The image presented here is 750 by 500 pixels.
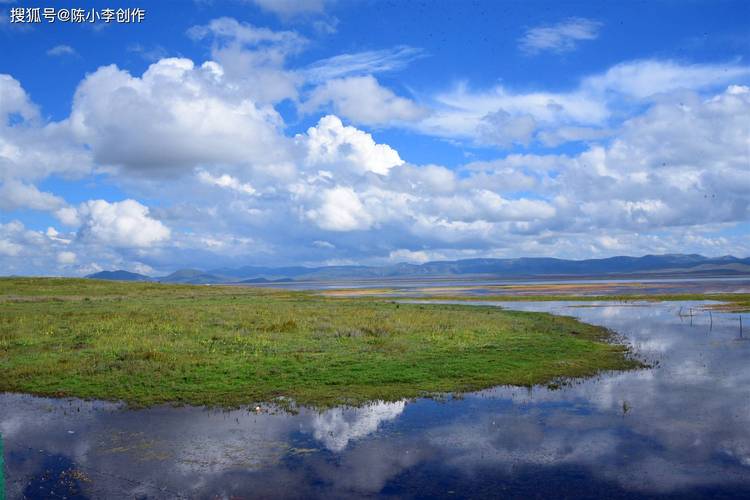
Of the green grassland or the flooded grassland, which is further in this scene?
the green grassland

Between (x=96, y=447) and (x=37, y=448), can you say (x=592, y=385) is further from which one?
(x=37, y=448)

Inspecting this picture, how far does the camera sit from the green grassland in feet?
74.3

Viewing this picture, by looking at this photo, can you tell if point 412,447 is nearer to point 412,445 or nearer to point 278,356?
point 412,445

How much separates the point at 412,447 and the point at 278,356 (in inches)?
567

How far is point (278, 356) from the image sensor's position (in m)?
28.9

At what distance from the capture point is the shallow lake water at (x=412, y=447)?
42.8 feet

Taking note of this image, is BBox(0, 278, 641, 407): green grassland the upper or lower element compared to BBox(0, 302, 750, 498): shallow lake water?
upper

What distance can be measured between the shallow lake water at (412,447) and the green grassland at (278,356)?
1854 millimetres

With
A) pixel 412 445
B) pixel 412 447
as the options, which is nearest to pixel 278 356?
pixel 412 445

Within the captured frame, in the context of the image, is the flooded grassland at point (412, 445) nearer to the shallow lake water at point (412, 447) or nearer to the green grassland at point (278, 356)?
the shallow lake water at point (412, 447)

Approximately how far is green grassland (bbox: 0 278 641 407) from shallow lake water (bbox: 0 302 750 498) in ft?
6.08

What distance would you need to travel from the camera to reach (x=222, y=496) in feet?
41.3

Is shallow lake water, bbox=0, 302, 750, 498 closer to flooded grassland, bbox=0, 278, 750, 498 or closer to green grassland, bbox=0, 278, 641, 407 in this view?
flooded grassland, bbox=0, 278, 750, 498

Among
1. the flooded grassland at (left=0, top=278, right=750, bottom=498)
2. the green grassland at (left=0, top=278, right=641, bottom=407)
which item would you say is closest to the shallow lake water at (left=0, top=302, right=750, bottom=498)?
the flooded grassland at (left=0, top=278, right=750, bottom=498)
